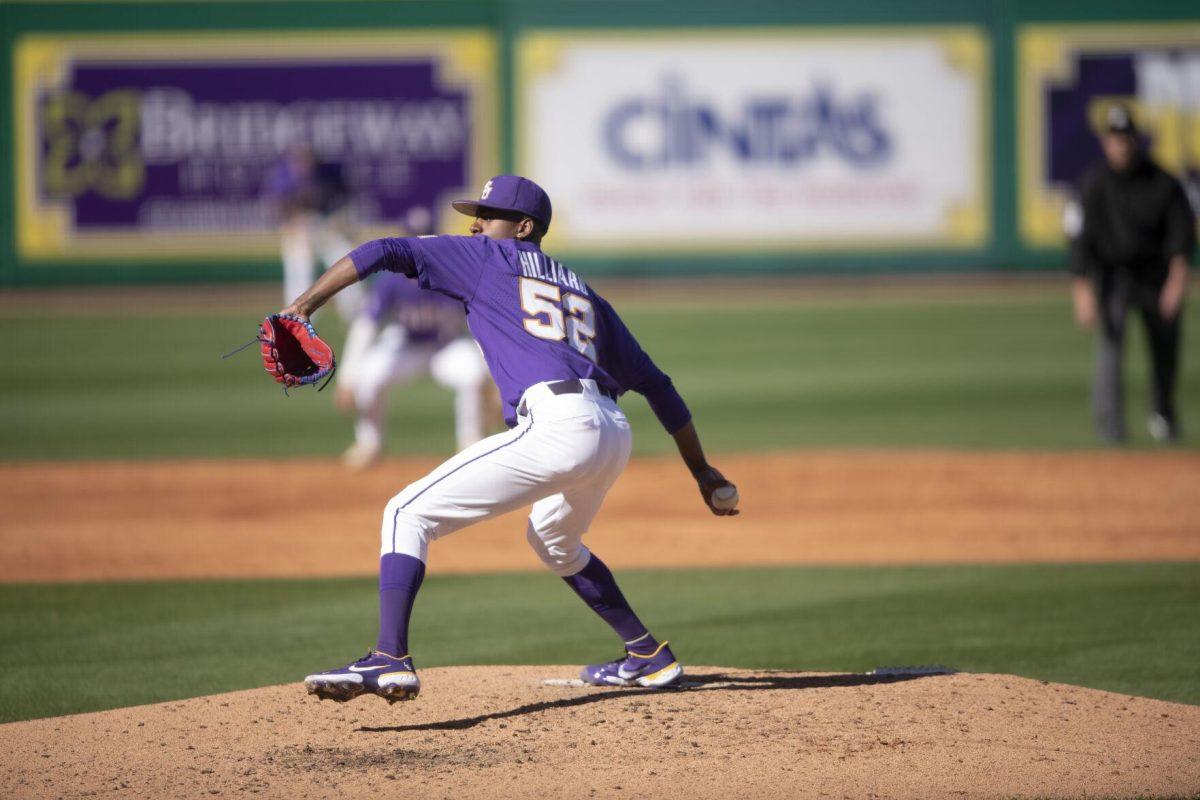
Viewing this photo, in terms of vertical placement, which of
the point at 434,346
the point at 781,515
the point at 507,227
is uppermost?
the point at 507,227

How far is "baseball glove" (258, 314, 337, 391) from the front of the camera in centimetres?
493

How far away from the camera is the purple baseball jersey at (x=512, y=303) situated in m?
5.08

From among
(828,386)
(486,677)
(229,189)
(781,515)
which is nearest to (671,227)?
→ (229,189)

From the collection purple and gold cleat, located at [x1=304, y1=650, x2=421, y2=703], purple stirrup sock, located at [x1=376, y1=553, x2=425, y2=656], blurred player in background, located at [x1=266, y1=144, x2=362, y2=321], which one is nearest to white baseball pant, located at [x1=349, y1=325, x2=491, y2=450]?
purple stirrup sock, located at [x1=376, y1=553, x2=425, y2=656]

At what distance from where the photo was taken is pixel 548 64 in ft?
75.6

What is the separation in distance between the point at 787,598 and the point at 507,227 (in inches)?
112

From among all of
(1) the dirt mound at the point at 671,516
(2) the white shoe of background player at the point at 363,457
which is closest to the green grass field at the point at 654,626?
(1) the dirt mound at the point at 671,516

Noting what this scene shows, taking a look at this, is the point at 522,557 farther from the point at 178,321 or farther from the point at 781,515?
the point at 178,321

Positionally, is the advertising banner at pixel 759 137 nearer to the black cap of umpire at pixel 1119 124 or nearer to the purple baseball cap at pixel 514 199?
the black cap of umpire at pixel 1119 124

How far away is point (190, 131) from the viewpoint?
2262cm

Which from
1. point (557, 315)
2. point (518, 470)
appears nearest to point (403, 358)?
point (557, 315)

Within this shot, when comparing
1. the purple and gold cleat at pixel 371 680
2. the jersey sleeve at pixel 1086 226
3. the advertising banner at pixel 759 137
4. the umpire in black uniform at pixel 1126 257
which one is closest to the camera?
the purple and gold cleat at pixel 371 680

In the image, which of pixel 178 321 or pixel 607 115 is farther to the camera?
pixel 607 115

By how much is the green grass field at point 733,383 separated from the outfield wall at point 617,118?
2.10m
